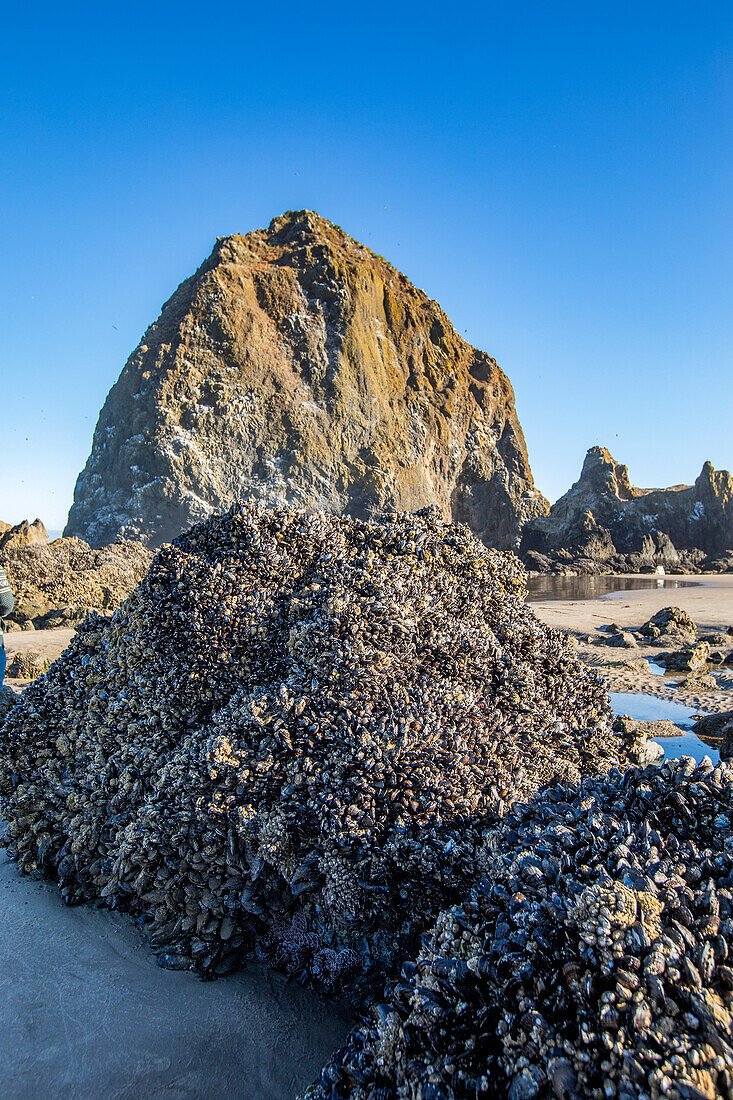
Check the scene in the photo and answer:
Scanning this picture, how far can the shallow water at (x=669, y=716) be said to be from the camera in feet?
15.8

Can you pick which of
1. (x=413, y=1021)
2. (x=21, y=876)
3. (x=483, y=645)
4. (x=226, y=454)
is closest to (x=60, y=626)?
(x=21, y=876)

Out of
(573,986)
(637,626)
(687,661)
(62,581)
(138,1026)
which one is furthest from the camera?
(62,581)

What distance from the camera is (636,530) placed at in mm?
46625

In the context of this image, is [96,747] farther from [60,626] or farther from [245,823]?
[60,626]

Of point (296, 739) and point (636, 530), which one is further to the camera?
point (636, 530)

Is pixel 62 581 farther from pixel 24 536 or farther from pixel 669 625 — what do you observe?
pixel 669 625

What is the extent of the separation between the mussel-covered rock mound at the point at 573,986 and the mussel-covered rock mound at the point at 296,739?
48cm

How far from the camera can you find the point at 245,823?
2258 mm

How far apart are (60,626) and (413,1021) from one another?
44.0 ft

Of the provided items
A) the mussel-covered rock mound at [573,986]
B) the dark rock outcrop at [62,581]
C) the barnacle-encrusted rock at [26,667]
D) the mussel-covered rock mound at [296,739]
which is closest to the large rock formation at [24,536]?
the dark rock outcrop at [62,581]

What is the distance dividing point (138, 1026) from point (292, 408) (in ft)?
159

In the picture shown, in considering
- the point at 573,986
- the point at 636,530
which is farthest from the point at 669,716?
the point at 636,530

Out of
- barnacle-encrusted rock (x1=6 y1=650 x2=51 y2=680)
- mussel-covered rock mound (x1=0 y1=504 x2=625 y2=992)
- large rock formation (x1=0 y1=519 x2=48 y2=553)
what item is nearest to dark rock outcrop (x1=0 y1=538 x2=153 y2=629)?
large rock formation (x1=0 y1=519 x2=48 y2=553)

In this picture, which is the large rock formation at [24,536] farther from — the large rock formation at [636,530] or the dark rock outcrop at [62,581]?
the large rock formation at [636,530]
